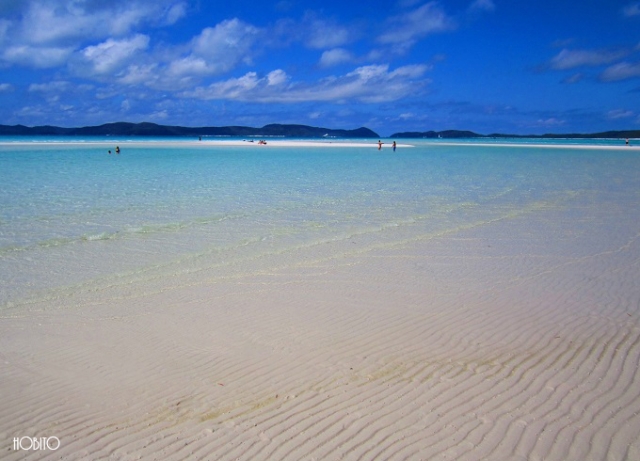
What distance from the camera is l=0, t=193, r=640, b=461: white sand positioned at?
3.93m

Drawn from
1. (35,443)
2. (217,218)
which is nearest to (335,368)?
(35,443)

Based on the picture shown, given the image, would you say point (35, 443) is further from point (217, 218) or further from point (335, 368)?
point (217, 218)

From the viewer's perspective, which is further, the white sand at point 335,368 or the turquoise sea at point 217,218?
the turquoise sea at point 217,218

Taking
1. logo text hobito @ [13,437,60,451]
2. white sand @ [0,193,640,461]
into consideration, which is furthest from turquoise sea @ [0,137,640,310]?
logo text hobito @ [13,437,60,451]

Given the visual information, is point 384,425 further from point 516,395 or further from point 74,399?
point 74,399

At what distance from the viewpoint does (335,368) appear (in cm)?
512

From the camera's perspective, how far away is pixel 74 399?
4.52 meters

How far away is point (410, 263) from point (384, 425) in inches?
219

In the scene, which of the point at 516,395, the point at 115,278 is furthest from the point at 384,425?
the point at 115,278

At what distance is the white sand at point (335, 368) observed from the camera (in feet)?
12.9

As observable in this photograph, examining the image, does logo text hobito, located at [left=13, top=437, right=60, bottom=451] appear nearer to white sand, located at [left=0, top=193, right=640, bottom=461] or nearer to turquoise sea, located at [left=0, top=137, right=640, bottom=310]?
white sand, located at [left=0, top=193, right=640, bottom=461]

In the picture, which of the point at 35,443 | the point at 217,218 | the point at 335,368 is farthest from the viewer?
the point at 217,218

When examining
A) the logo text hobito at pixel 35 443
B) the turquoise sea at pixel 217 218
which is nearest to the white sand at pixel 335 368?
the logo text hobito at pixel 35 443

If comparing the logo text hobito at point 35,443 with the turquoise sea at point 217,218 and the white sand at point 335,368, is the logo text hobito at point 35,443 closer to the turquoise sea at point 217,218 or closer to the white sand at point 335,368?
the white sand at point 335,368
